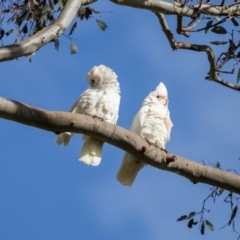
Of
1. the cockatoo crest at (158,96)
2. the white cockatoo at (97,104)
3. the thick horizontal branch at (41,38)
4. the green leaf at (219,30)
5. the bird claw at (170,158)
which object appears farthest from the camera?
the cockatoo crest at (158,96)

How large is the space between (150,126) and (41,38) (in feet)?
4.44

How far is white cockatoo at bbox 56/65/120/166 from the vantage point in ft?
13.4

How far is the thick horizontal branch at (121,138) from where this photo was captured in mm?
2814

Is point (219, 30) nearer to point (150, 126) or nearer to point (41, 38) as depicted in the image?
point (150, 126)

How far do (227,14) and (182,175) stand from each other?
1.21 m

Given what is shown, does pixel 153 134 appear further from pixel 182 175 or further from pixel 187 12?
pixel 182 175

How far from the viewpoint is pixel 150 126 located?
4.31m

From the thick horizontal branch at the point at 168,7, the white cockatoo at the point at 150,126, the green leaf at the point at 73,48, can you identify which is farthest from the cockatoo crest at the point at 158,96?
the thick horizontal branch at the point at 168,7

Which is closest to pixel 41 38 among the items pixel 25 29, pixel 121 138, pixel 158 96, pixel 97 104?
pixel 121 138

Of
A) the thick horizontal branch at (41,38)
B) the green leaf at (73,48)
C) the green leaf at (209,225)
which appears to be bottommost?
the green leaf at (209,225)

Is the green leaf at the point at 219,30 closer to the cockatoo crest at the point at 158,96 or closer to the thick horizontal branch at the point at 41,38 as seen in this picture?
the cockatoo crest at the point at 158,96

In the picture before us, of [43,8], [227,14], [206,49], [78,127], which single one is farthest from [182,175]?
[43,8]

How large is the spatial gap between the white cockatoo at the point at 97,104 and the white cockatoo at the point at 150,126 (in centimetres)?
17

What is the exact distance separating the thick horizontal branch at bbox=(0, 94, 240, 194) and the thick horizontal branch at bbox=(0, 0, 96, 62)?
0.29 meters
